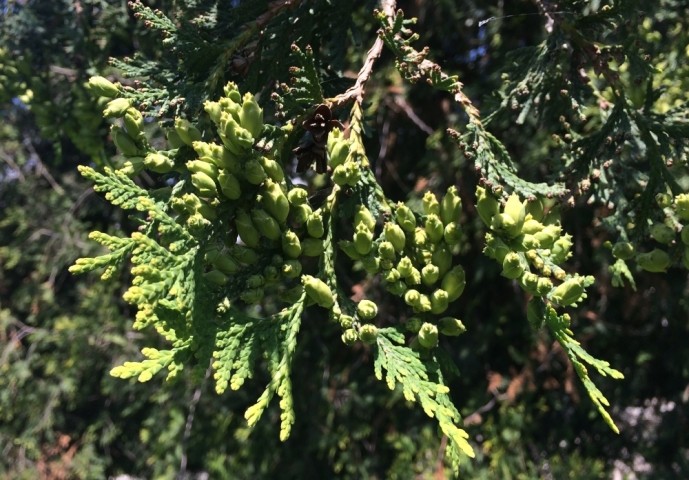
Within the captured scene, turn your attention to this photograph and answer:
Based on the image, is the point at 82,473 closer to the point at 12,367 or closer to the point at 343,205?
the point at 12,367

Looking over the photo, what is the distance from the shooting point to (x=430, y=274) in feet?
3.59

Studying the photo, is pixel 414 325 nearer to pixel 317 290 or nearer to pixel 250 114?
pixel 317 290

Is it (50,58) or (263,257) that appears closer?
(263,257)

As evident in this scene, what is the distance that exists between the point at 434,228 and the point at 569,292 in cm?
27

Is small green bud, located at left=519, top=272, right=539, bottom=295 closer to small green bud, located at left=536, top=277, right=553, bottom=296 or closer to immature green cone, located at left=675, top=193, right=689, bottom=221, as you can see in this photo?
small green bud, located at left=536, top=277, right=553, bottom=296

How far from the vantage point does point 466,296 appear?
9.26 ft

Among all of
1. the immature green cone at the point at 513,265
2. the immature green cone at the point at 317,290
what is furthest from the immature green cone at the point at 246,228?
the immature green cone at the point at 513,265

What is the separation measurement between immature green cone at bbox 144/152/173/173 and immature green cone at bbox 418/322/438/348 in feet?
1.93

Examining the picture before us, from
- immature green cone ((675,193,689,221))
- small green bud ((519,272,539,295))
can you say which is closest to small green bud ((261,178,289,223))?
small green bud ((519,272,539,295))

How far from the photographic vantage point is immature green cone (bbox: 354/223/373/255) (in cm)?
110

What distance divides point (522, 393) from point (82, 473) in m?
2.61

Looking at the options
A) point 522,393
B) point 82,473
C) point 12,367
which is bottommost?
point 82,473

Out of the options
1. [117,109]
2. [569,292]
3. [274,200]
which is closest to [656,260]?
[569,292]

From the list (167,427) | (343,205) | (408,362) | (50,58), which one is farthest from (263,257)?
(167,427)
